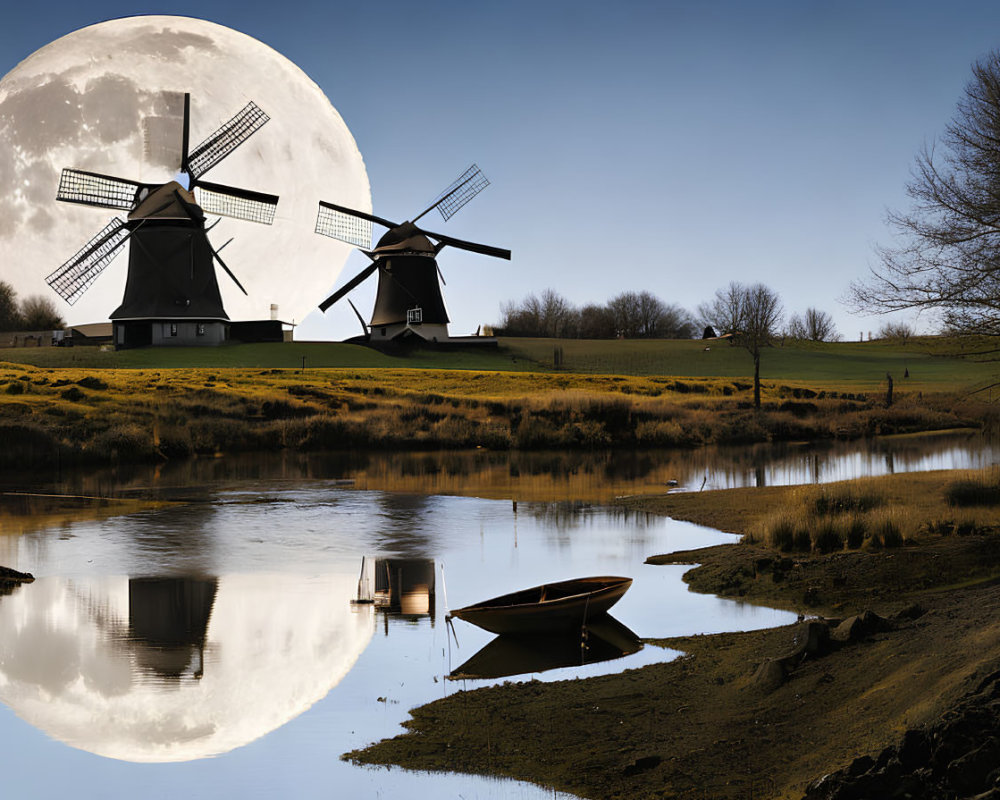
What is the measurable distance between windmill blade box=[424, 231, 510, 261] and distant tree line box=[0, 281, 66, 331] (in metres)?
44.9

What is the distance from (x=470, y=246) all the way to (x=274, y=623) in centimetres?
7602

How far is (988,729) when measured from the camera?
7195mm

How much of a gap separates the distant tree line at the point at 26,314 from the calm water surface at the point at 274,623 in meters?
87.0

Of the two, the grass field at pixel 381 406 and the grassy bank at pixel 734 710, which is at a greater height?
the grass field at pixel 381 406

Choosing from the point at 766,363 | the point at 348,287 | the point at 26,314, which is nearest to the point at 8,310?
the point at 26,314

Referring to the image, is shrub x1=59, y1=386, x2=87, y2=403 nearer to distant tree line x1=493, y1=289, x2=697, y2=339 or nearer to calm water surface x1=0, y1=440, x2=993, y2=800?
calm water surface x1=0, y1=440, x2=993, y2=800

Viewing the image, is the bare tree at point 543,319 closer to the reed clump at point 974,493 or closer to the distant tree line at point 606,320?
the distant tree line at point 606,320

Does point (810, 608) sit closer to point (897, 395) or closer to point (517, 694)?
point (517, 694)

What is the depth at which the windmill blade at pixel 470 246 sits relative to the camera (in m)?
88.4

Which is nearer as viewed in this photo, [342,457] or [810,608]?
[810,608]

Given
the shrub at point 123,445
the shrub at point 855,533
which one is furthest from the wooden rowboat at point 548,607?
the shrub at point 123,445

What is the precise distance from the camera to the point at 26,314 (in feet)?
362

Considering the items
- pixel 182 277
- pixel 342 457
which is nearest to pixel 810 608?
pixel 342 457

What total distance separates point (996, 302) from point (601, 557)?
1304cm
